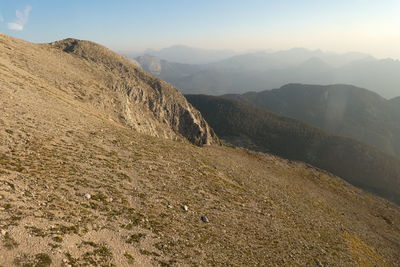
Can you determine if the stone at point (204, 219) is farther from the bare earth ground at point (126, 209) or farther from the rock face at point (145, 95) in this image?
the rock face at point (145, 95)

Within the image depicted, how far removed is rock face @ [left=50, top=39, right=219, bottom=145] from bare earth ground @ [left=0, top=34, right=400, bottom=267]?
41.1 meters

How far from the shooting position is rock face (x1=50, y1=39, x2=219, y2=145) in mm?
84250

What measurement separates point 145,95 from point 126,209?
Result: 8091 centimetres

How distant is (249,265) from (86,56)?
319 ft

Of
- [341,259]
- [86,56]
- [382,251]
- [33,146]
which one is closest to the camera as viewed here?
[33,146]

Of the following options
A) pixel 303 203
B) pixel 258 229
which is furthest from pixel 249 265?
pixel 303 203

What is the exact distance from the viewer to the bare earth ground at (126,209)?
15.5 meters

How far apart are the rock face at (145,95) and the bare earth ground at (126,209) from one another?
1619 inches

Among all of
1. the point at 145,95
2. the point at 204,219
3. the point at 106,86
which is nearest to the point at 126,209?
the point at 204,219

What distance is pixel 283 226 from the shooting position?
101ft

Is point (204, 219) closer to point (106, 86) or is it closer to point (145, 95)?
point (106, 86)

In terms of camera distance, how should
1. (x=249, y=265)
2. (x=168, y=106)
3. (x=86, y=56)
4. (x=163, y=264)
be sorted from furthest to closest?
(x=168, y=106) < (x=86, y=56) < (x=249, y=265) < (x=163, y=264)

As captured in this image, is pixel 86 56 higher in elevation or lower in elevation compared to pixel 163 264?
higher

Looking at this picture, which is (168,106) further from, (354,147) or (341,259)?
(354,147)
